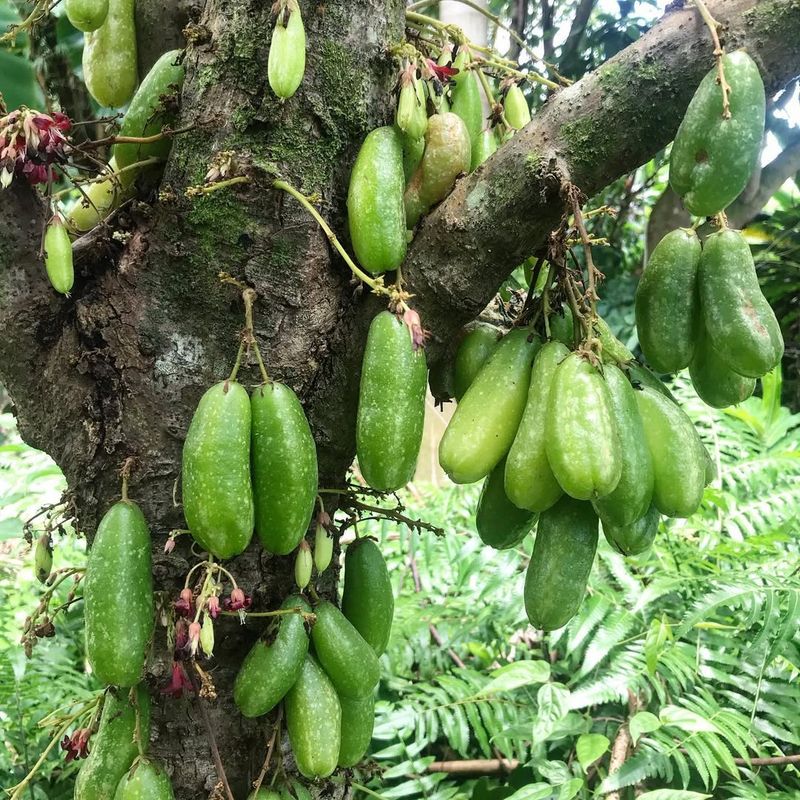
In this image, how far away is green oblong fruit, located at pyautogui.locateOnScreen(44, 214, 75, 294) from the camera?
0.92 m

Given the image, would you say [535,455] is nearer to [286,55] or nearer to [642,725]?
[286,55]

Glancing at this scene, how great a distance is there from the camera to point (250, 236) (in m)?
0.96

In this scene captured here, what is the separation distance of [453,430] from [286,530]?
246mm

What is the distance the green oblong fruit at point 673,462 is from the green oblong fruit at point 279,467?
1.43 ft

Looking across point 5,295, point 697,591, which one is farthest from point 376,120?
point 697,591

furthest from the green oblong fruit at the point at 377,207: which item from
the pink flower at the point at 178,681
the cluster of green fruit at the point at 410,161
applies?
the pink flower at the point at 178,681

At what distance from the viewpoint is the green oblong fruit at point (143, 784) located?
912 mm

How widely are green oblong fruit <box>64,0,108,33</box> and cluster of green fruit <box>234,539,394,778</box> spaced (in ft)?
2.95

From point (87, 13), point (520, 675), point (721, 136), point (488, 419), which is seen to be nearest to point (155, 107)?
point (87, 13)

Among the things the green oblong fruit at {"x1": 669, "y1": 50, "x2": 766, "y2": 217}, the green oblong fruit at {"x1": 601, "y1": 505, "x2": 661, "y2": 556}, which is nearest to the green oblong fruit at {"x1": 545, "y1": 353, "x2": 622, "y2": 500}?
the green oblong fruit at {"x1": 601, "y1": 505, "x2": 661, "y2": 556}

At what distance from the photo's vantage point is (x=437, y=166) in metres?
1.01

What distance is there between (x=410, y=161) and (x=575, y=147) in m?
0.24

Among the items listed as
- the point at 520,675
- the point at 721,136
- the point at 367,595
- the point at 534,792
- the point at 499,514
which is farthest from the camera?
the point at 520,675

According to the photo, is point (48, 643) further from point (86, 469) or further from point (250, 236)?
point (250, 236)
